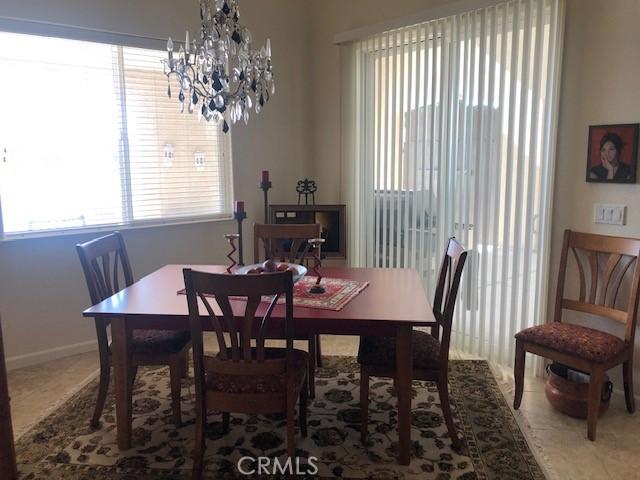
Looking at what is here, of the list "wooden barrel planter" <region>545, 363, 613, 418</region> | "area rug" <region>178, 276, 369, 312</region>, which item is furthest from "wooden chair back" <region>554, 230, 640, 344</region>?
"area rug" <region>178, 276, 369, 312</region>

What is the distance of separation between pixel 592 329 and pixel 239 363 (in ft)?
6.26

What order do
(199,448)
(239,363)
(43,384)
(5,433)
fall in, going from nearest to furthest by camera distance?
(5,433), (239,363), (199,448), (43,384)

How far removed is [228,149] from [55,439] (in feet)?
7.99

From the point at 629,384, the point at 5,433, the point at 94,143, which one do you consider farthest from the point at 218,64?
the point at 629,384

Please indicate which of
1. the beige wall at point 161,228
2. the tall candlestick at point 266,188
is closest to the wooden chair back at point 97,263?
the beige wall at point 161,228

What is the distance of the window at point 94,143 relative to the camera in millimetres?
3193

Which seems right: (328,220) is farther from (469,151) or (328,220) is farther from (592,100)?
(592,100)

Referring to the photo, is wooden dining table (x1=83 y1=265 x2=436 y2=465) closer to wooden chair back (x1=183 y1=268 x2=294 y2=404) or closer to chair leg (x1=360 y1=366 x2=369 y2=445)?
wooden chair back (x1=183 y1=268 x2=294 y2=404)

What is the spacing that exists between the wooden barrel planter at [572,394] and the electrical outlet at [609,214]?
841 millimetres

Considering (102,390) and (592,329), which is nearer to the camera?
(102,390)

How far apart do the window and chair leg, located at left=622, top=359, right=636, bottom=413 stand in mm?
3036

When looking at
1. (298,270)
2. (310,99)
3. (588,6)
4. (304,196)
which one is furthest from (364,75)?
(298,270)

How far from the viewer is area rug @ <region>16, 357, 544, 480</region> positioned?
2.17 metres

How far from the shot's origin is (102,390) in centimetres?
250
